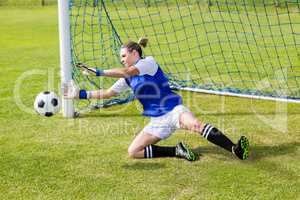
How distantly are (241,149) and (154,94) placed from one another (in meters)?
0.93

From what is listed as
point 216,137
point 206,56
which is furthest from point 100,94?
point 206,56

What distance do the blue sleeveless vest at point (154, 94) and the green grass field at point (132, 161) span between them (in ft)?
1.58

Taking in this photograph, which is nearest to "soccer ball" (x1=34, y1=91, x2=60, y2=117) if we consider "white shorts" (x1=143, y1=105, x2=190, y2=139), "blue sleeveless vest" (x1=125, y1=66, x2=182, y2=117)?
"blue sleeveless vest" (x1=125, y1=66, x2=182, y2=117)

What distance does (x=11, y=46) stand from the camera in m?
12.4

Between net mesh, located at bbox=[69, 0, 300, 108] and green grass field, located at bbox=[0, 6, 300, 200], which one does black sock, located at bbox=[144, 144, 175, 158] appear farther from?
net mesh, located at bbox=[69, 0, 300, 108]

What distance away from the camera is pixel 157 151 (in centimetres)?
438

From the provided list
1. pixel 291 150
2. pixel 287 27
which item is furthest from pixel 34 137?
pixel 287 27

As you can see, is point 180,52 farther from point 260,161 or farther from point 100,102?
point 260,161

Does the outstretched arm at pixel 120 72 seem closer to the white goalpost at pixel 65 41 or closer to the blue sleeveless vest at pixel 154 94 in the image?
the blue sleeveless vest at pixel 154 94

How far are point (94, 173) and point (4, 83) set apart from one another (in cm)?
412

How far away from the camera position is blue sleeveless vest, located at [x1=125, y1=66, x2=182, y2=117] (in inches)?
174

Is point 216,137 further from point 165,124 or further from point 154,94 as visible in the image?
point 154,94

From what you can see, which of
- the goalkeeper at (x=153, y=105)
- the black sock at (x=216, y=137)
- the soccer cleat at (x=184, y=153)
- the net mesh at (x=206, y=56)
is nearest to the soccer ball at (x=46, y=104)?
the goalkeeper at (x=153, y=105)

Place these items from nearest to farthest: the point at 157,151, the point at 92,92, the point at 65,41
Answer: the point at 157,151, the point at 92,92, the point at 65,41
